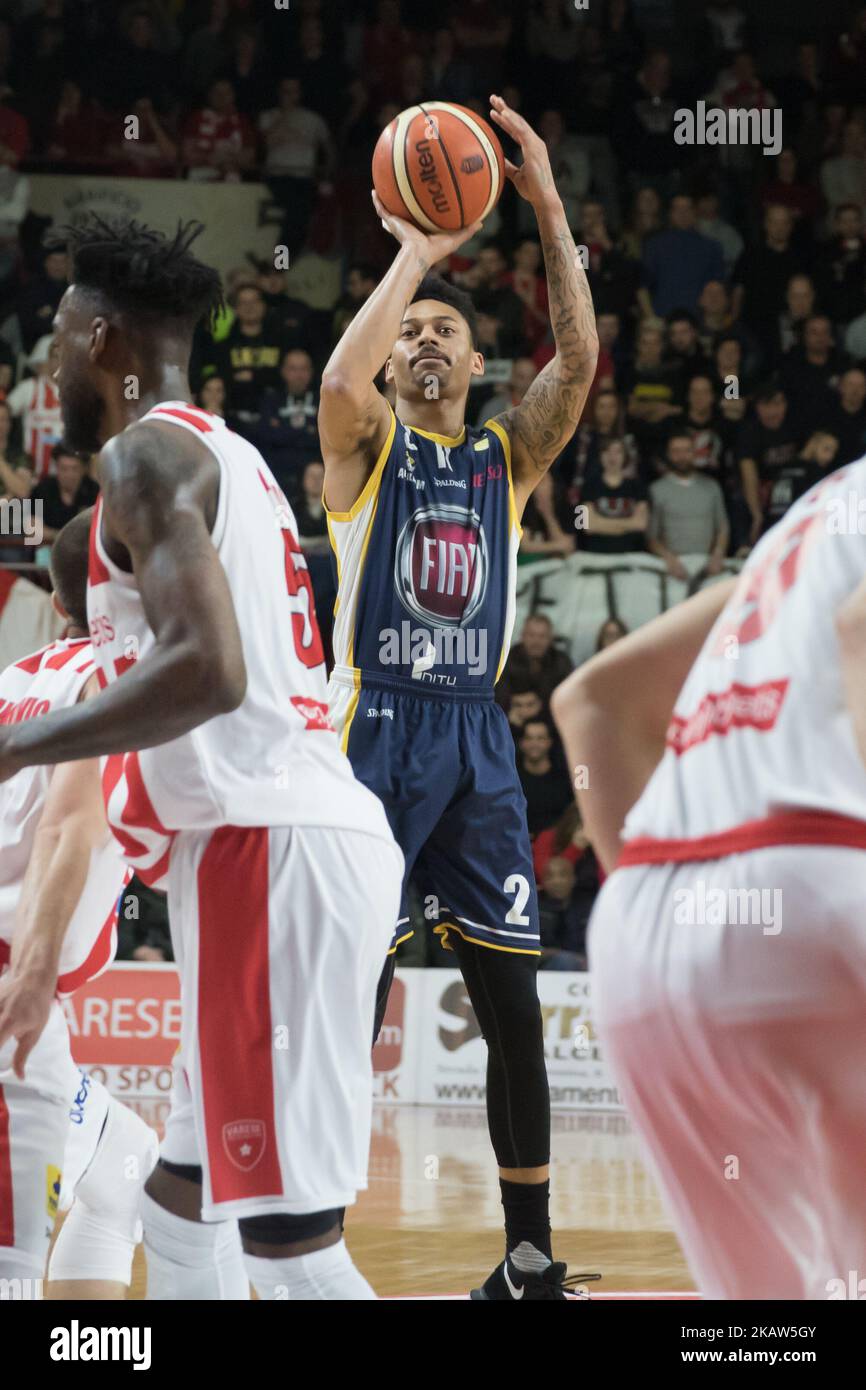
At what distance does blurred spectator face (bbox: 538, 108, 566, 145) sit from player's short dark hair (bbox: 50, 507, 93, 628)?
405 inches

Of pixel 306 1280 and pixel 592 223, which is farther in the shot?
pixel 592 223

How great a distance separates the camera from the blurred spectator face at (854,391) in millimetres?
11266

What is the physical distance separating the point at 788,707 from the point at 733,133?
12.3 meters

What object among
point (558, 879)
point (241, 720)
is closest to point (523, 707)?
point (558, 879)

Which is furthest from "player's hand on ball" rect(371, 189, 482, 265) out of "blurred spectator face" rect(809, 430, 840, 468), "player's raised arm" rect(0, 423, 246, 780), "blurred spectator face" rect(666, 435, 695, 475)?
"blurred spectator face" rect(809, 430, 840, 468)

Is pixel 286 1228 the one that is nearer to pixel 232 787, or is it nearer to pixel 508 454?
pixel 232 787

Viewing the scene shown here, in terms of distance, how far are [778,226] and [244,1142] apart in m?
11.0

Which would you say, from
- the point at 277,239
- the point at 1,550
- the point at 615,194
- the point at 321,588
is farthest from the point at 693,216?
the point at 1,550

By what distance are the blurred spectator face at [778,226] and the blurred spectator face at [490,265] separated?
2.00 metres

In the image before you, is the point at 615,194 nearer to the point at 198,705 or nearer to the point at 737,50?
the point at 737,50

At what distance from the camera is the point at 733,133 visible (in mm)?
13258

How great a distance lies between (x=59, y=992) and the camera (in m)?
3.41

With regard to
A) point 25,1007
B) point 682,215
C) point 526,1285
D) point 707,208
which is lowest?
point 526,1285

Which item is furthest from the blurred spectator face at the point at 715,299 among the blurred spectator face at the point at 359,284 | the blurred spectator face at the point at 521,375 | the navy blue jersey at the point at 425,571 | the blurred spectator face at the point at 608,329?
the navy blue jersey at the point at 425,571
